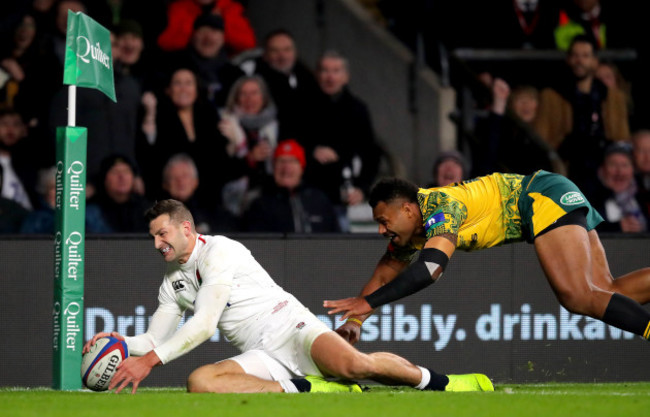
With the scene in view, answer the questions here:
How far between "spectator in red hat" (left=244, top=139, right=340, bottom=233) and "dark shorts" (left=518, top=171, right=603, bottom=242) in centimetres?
285

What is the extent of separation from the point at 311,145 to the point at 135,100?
5.61ft

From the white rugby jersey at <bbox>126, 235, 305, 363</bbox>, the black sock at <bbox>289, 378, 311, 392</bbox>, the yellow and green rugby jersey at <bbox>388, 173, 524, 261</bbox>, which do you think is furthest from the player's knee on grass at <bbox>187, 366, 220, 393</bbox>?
the yellow and green rugby jersey at <bbox>388, 173, 524, 261</bbox>

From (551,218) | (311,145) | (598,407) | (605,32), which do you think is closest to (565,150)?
(605,32)

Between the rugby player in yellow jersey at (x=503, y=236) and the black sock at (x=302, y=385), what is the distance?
1.80ft

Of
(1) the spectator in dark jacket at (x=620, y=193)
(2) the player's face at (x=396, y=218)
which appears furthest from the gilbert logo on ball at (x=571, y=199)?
(1) the spectator in dark jacket at (x=620, y=193)

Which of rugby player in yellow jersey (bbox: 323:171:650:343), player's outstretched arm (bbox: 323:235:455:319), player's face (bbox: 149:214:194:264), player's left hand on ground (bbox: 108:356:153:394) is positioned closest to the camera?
player's left hand on ground (bbox: 108:356:153:394)

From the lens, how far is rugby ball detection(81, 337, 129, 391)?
291 inches

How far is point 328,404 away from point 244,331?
150 centimetres

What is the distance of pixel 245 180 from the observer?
11.0 meters

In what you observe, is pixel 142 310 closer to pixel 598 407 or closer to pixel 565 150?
pixel 598 407

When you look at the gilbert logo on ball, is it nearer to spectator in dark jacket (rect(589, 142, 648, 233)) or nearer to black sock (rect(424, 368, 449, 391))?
black sock (rect(424, 368, 449, 391))

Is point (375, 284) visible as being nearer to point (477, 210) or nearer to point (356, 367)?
point (356, 367)

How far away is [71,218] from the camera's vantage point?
308 inches

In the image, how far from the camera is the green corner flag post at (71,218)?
780 centimetres
